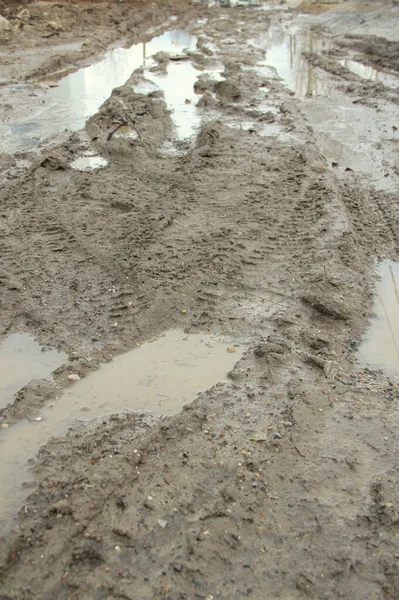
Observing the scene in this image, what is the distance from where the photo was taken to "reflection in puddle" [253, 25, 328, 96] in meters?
16.4

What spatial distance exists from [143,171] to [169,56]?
40.1ft

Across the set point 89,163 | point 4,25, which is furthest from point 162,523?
point 4,25

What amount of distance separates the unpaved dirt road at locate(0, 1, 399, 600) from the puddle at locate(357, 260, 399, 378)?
0.12 m

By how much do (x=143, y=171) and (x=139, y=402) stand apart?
17.8 feet

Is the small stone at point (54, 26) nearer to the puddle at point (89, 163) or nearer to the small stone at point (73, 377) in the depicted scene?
the puddle at point (89, 163)

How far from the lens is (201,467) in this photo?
13.2ft

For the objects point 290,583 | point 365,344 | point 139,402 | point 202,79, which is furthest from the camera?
point 202,79

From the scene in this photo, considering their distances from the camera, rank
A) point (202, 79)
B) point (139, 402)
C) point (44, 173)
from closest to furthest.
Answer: point (139, 402)
point (44, 173)
point (202, 79)

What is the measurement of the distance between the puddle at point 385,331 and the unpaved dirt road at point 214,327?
0.12 m

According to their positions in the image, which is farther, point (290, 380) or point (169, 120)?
point (169, 120)

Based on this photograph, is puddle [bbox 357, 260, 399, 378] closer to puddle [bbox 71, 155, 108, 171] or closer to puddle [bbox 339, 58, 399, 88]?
puddle [bbox 71, 155, 108, 171]

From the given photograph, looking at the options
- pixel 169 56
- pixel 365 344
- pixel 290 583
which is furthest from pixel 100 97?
pixel 290 583

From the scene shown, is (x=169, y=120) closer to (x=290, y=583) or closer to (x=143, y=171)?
(x=143, y=171)

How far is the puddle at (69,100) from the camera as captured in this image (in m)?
11.8
